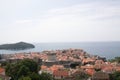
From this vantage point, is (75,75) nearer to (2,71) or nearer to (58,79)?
(58,79)

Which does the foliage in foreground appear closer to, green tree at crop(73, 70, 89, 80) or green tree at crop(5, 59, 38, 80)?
green tree at crop(5, 59, 38, 80)

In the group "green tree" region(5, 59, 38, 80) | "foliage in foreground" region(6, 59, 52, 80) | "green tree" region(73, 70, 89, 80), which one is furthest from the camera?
"green tree" region(73, 70, 89, 80)

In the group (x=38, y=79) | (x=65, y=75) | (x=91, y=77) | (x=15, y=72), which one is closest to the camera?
(x=38, y=79)

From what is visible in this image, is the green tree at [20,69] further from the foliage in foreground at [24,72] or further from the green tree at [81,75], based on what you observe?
the green tree at [81,75]

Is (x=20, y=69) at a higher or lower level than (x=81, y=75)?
higher

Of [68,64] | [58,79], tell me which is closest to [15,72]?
[58,79]

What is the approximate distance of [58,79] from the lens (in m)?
38.7

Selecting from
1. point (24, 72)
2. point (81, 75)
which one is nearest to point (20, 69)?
point (24, 72)

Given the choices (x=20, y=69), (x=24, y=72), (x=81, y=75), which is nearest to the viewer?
(x=20, y=69)

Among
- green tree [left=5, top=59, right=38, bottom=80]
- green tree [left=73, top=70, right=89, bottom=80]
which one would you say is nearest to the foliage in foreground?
green tree [left=5, top=59, right=38, bottom=80]

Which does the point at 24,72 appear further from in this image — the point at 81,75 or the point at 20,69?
the point at 81,75

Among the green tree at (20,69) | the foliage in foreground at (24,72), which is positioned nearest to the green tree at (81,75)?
the green tree at (20,69)

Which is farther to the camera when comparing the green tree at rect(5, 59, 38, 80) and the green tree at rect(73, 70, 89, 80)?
the green tree at rect(73, 70, 89, 80)

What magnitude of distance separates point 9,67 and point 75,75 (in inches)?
371
